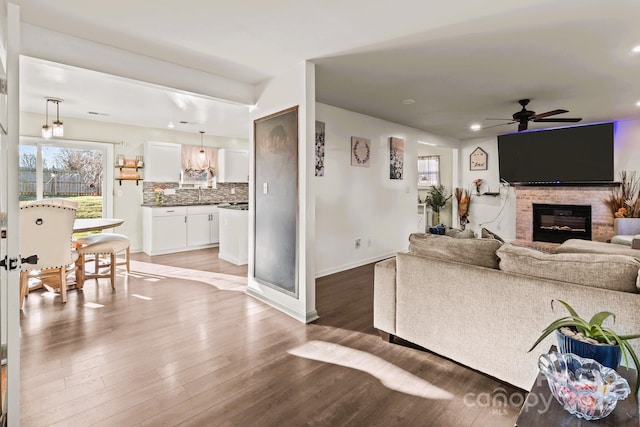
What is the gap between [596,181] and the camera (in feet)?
19.7

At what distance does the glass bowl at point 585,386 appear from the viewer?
103 cm

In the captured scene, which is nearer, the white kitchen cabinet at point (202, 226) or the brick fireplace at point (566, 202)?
the brick fireplace at point (566, 202)

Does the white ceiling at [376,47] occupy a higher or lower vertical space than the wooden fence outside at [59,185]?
higher

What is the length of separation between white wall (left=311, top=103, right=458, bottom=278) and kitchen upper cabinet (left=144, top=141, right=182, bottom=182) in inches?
135

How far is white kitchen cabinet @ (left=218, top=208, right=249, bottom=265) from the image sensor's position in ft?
17.3

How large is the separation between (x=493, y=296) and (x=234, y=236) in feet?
13.8

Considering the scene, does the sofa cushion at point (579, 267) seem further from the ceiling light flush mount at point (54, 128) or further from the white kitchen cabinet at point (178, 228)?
the white kitchen cabinet at point (178, 228)

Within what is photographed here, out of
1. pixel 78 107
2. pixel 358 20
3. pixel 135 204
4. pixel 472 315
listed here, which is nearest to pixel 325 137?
pixel 358 20

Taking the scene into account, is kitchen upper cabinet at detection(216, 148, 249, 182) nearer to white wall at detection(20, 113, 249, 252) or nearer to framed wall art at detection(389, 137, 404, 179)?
white wall at detection(20, 113, 249, 252)

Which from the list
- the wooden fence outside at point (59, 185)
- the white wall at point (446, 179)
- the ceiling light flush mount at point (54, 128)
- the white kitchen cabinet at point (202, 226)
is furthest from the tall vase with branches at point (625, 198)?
the wooden fence outside at point (59, 185)

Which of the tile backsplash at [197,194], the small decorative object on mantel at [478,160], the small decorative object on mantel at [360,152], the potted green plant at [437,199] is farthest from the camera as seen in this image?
the potted green plant at [437,199]

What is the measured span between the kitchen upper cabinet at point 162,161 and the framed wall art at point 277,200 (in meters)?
3.39

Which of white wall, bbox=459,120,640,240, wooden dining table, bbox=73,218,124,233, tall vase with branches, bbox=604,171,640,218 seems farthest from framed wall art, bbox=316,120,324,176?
tall vase with branches, bbox=604,171,640,218

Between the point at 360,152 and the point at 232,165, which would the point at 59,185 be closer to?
the point at 232,165
